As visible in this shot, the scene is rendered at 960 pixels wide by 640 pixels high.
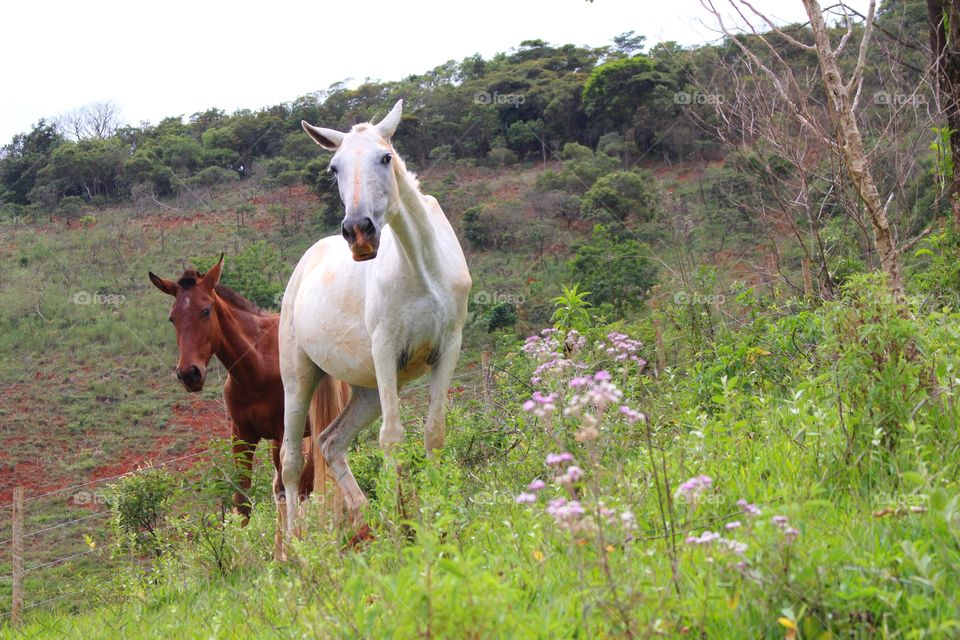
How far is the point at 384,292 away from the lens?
5367 millimetres

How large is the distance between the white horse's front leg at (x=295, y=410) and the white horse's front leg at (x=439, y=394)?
64.0 inches

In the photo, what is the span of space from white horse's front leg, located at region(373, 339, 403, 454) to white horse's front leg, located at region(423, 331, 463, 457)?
171mm

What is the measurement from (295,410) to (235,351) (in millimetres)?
2000

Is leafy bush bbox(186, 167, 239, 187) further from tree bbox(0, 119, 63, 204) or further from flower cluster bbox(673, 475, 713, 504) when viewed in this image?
flower cluster bbox(673, 475, 713, 504)

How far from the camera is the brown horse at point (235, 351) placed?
26.5 feet

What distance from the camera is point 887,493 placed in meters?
3.06

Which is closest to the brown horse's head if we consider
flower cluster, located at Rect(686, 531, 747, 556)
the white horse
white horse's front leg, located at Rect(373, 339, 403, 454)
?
the white horse

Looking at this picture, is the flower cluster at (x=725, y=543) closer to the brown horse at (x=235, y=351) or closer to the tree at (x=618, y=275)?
the brown horse at (x=235, y=351)

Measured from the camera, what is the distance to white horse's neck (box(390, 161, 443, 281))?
527 cm

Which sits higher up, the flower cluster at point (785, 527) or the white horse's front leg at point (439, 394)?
the flower cluster at point (785, 527)

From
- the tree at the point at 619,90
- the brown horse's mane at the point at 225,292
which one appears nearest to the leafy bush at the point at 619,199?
the tree at the point at 619,90

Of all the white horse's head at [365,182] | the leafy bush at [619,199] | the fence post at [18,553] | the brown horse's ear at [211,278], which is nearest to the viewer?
the white horse's head at [365,182]

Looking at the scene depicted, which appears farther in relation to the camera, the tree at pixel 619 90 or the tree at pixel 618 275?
the tree at pixel 619 90

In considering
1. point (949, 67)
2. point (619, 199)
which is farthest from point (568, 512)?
point (619, 199)
